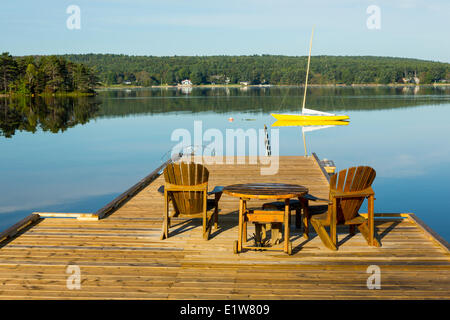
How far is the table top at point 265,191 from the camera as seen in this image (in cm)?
457

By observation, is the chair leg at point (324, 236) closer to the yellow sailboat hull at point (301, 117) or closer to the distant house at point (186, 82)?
the yellow sailboat hull at point (301, 117)

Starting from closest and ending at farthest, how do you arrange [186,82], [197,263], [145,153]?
[197,263]
[145,153]
[186,82]

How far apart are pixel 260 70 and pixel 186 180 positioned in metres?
119

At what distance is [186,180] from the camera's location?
522 cm

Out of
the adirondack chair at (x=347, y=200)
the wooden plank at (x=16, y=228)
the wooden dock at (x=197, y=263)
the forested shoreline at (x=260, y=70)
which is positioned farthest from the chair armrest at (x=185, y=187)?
the forested shoreline at (x=260, y=70)

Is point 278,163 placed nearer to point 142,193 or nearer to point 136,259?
point 142,193

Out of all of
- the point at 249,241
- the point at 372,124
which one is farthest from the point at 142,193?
the point at 372,124

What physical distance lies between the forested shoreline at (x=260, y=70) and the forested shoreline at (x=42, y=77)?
94.6 ft

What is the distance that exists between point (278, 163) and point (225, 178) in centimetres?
204

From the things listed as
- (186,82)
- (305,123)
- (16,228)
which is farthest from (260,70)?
(16,228)

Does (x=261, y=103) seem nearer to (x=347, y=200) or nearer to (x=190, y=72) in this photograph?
(x=347, y=200)

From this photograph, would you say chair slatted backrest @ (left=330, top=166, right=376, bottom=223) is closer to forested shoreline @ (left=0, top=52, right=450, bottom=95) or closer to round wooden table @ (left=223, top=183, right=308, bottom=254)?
round wooden table @ (left=223, top=183, right=308, bottom=254)

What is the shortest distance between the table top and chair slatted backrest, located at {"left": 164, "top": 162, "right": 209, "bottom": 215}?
16.4 inches
